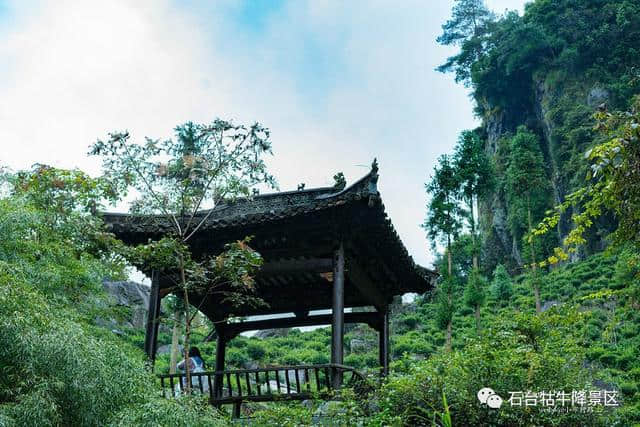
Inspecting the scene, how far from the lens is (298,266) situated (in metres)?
8.05

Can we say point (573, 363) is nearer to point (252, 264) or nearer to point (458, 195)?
point (252, 264)

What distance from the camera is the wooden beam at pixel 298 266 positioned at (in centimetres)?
796

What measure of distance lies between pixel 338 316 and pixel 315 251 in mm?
859

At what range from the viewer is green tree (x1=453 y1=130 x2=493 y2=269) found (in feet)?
78.2

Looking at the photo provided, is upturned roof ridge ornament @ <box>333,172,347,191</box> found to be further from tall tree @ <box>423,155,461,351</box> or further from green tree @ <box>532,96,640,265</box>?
tall tree @ <box>423,155,461,351</box>

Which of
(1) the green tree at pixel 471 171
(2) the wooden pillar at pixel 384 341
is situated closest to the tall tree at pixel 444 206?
(1) the green tree at pixel 471 171

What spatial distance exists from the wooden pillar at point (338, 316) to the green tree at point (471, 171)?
16.6m

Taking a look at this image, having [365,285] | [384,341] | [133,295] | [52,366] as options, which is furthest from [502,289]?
[52,366]

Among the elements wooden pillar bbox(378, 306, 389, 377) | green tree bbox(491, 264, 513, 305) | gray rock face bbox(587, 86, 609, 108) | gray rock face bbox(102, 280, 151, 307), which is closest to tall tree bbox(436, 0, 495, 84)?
gray rock face bbox(587, 86, 609, 108)

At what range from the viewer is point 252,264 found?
6527 millimetres

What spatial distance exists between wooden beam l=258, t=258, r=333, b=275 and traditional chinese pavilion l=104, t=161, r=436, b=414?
1cm

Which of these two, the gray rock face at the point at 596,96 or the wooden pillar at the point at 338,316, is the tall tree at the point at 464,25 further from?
the wooden pillar at the point at 338,316

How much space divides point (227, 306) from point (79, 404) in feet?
18.4

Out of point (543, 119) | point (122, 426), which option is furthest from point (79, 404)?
point (543, 119)
